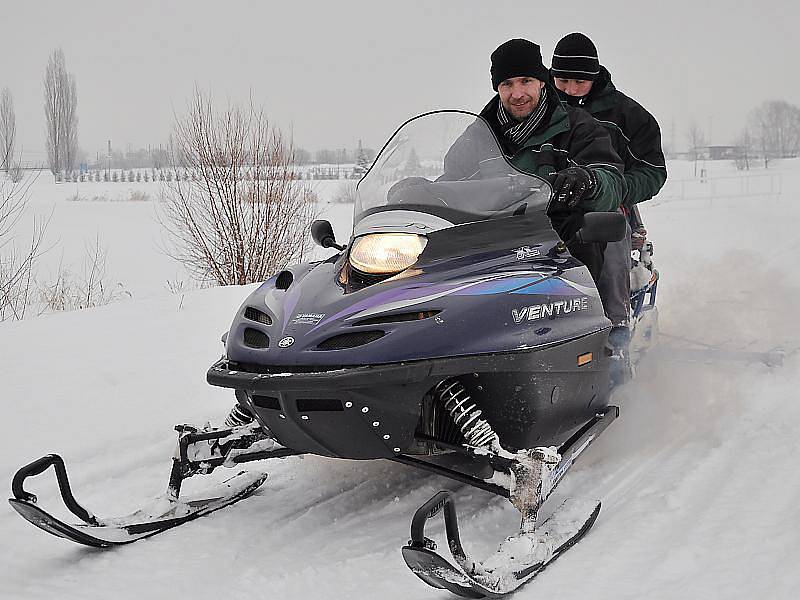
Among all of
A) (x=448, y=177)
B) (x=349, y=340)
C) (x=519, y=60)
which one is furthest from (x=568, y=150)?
(x=349, y=340)

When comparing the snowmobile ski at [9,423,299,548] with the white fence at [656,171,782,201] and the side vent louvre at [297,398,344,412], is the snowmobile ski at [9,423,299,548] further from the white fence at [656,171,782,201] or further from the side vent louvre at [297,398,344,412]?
the white fence at [656,171,782,201]

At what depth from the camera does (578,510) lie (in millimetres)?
3105

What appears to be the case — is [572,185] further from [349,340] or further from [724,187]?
[724,187]

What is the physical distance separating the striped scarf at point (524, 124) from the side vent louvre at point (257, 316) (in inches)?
61.7

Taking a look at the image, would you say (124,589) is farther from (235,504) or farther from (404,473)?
(404,473)

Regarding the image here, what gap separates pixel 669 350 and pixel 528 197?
7.36 ft

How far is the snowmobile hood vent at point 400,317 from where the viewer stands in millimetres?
2773

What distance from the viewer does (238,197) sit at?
10.0 meters

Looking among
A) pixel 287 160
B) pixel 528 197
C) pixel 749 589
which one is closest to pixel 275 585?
pixel 749 589

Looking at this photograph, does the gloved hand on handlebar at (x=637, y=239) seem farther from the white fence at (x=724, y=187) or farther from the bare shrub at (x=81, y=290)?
the white fence at (x=724, y=187)

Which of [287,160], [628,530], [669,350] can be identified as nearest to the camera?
[628,530]

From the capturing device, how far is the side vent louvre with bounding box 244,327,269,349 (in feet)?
9.55

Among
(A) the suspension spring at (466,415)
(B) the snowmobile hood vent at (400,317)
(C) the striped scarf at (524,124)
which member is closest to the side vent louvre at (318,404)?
(B) the snowmobile hood vent at (400,317)

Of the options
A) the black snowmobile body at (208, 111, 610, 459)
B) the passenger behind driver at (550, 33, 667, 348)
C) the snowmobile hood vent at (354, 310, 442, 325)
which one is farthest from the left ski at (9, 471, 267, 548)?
the passenger behind driver at (550, 33, 667, 348)
